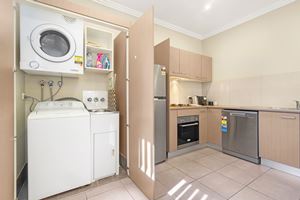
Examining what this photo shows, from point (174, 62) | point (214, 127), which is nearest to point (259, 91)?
point (214, 127)

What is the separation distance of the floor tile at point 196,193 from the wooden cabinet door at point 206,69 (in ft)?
7.74

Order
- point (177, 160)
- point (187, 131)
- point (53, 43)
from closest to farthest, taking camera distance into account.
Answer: point (53, 43) → point (177, 160) → point (187, 131)

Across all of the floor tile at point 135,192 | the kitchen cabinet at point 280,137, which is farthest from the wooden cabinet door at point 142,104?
the kitchen cabinet at point 280,137

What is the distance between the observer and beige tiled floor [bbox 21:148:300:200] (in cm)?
147

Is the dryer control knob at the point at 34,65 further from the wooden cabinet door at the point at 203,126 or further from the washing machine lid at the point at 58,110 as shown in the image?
the wooden cabinet door at the point at 203,126

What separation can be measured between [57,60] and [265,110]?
9.66 ft

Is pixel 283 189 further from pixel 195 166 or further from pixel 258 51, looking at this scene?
pixel 258 51

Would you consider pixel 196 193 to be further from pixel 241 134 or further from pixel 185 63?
pixel 185 63

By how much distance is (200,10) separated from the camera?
260 centimetres

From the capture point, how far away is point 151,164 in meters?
1.37

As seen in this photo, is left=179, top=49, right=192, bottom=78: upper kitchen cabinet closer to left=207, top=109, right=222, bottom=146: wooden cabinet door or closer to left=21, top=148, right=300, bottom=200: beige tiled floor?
left=207, top=109, right=222, bottom=146: wooden cabinet door

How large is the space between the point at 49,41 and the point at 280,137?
3.30 m

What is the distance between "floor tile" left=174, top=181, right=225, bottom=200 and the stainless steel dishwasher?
121 cm

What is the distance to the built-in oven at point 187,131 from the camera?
258 cm
